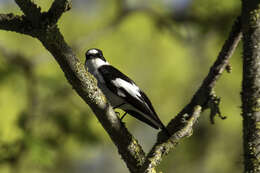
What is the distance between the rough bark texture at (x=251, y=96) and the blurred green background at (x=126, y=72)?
0.30 meters

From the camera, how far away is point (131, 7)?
9.05 m

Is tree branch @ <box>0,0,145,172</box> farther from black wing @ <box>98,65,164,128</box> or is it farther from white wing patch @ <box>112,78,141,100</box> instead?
white wing patch @ <box>112,78,141,100</box>

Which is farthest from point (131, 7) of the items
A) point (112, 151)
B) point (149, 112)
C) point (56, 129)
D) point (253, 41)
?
point (112, 151)

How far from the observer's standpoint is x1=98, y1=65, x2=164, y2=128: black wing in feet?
13.9

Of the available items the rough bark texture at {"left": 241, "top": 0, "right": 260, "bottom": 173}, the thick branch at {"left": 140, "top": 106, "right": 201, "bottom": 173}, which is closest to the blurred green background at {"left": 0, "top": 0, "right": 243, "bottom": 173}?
the rough bark texture at {"left": 241, "top": 0, "right": 260, "bottom": 173}

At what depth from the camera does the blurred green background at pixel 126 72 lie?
741 centimetres

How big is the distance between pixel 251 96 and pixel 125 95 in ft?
4.87

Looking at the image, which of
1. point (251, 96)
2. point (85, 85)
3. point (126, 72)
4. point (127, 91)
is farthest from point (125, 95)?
point (126, 72)

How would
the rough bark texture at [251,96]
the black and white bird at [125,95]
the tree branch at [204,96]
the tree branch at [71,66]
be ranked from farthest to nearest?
the black and white bird at [125,95] < the tree branch at [204,96] < the rough bark texture at [251,96] < the tree branch at [71,66]

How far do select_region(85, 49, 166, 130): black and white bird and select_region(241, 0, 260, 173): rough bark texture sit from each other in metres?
0.94

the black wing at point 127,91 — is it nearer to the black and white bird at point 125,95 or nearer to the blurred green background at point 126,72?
the black and white bird at point 125,95

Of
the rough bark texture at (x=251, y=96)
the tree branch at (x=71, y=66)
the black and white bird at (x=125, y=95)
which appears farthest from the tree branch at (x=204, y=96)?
the tree branch at (x=71, y=66)

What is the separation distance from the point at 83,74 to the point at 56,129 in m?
5.10

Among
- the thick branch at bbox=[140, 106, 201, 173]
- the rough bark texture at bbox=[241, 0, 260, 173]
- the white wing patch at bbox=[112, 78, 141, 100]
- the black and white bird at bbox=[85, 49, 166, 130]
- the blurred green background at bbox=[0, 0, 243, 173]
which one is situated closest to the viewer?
the thick branch at bbox=[140, 106, 201, 173]
